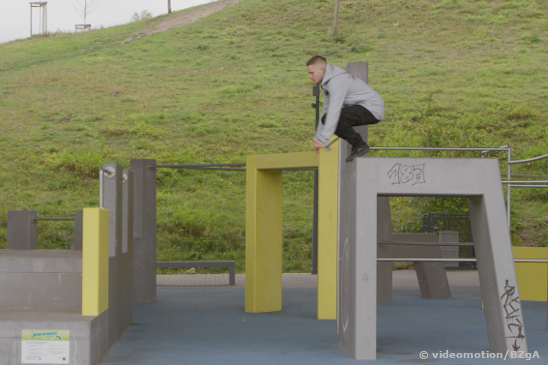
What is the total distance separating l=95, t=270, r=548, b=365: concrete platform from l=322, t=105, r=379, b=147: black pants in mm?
2174

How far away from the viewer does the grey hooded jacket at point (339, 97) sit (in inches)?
260

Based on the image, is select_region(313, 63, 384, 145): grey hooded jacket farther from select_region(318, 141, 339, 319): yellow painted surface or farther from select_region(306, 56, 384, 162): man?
select_region(318, 141, 339, 319): yellow painted surface

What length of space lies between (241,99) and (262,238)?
30.2 meters

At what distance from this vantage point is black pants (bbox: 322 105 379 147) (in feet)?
22.7

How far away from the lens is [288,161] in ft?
32.6

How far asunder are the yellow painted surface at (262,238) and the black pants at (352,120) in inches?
142

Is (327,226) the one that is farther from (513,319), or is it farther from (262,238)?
(513,319)

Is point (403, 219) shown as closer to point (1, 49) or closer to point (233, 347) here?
point (233, 347)

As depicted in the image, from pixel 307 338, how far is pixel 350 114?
284 centimetres

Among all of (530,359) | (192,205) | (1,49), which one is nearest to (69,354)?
(530,359)

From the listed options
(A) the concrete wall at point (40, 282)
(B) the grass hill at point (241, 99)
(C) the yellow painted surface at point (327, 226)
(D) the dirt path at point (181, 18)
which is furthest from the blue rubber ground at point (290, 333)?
(D) the dirt path at point (181, 18)

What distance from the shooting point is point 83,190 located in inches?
1097

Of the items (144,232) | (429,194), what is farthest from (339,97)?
(144,232)

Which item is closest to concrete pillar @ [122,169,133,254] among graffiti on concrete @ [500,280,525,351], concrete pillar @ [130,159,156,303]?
concrete pillar @ [130,159,156,303]
